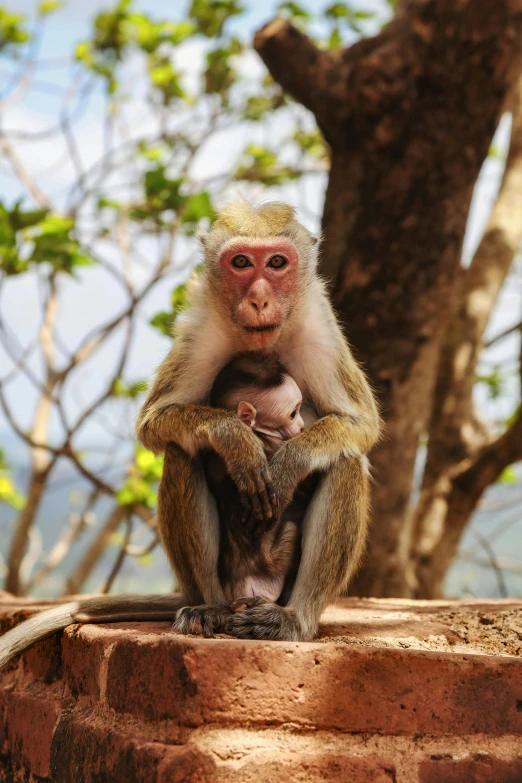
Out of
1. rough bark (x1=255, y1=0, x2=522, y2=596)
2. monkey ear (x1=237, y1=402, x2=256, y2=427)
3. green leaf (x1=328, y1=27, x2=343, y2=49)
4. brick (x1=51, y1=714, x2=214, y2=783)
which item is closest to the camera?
brick (x1=51, y1=714, x2=214, y2=783)

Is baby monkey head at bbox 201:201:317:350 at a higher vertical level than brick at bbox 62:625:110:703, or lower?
higher

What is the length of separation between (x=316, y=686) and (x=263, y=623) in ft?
1.53

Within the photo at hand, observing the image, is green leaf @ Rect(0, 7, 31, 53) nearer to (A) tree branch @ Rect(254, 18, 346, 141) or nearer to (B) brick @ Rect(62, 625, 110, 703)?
(A) tree branch @ Rect(254, 18, 346, 141)

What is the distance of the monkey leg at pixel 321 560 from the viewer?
282cm

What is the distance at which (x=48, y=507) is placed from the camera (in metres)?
15.0

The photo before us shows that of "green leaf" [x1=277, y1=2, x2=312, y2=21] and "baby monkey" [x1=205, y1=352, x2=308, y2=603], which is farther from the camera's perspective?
"green leaf" [x1=277, y1=2, x2=312, y2=21]

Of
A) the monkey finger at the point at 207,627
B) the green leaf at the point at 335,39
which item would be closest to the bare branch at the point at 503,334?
the green leaf at the point at 335,39

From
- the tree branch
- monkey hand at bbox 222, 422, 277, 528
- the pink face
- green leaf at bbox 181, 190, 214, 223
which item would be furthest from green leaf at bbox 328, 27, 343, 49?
monkey hand at bbox 222, 422, 277, 528

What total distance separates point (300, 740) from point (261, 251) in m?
1.75

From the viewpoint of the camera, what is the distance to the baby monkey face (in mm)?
3227

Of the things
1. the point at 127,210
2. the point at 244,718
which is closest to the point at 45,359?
the point at 127,210

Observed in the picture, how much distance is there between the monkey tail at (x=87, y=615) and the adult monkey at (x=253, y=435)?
275mm

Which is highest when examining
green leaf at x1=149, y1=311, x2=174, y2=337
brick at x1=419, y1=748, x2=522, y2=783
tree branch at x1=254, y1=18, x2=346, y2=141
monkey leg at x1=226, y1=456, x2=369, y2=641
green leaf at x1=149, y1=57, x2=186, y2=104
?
green leaf at x1=149, y1=57, x2=186, y2=104

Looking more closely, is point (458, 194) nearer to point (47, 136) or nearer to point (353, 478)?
point (353, 478)
